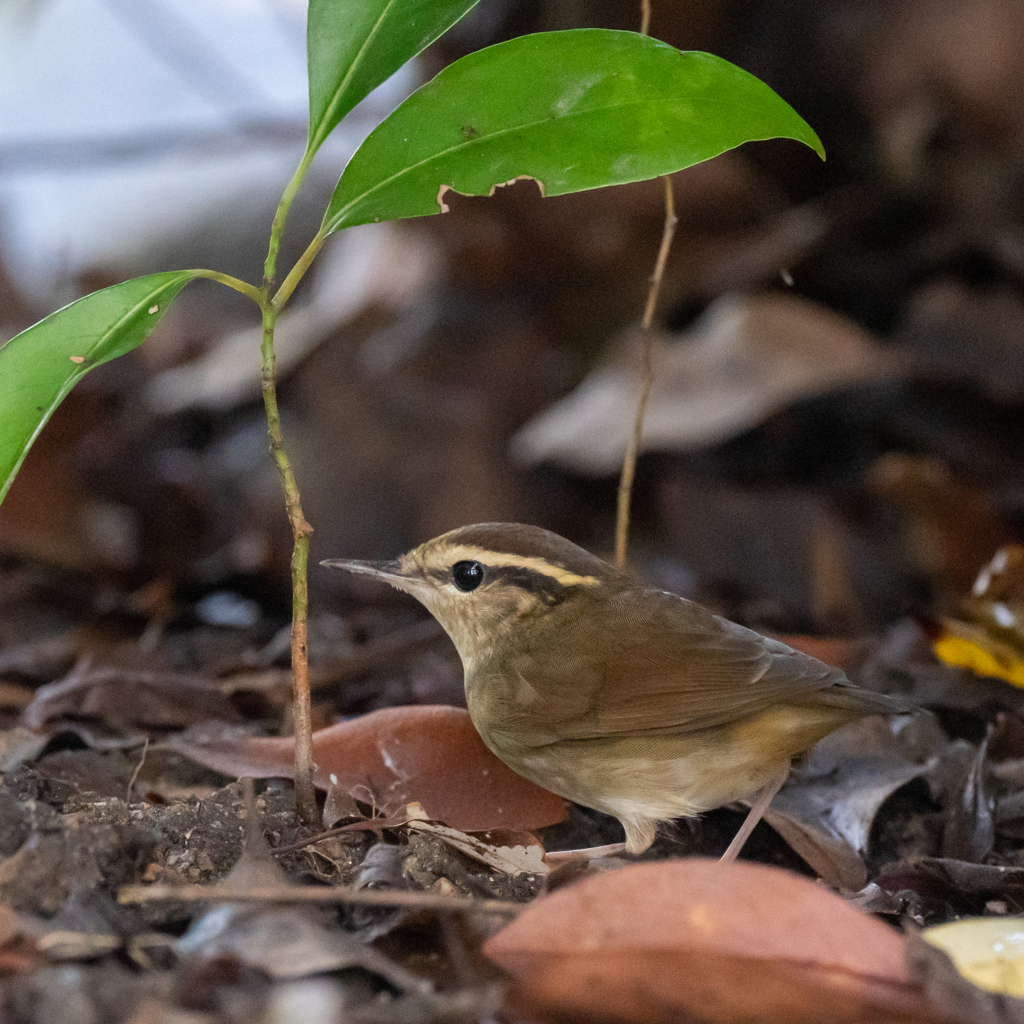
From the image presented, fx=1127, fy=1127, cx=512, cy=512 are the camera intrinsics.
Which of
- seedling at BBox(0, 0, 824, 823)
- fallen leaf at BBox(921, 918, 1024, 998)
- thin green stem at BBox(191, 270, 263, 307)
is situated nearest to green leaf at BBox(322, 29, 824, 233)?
seedling at BBox(0, 0, 824, 823)

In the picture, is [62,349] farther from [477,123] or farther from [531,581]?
[531,581]

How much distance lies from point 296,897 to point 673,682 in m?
1.17

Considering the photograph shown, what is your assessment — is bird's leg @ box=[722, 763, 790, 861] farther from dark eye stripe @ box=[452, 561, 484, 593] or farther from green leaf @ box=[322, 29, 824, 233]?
green leaf @ box=[322, 29, 824, 233]

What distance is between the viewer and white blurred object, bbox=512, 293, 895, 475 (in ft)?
16.4

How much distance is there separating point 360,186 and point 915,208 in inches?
192

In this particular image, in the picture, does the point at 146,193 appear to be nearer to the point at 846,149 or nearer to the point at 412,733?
the point at 846,149

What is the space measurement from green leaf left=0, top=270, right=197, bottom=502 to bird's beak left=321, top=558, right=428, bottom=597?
101cm

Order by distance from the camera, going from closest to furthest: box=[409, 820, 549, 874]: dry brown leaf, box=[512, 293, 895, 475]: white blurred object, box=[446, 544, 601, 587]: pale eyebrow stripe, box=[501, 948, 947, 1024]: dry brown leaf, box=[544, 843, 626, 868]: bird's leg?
box=[501, 948, 947, 1024]: dry brown leaf
box=[409, 820, 549, 874]: dry brown leaf
box=[544, 843, 626, 868]: bird's leg
box=[446, 544, 601, 587]: pale eyebrow stripe
box=[512, 293, 895, 475]: white blurred object

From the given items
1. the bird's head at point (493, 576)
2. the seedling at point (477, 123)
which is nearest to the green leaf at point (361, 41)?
the seedling at point (477, 123)

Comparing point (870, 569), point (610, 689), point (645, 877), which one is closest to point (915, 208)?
point (870, 569)

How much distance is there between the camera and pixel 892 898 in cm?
255

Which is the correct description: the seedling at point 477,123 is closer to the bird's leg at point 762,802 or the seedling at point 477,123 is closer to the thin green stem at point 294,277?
the thin green stem at point 294,277

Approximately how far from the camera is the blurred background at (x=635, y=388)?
197 inches

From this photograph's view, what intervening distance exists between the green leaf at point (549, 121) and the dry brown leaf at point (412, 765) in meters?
1.30
